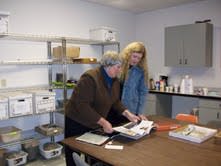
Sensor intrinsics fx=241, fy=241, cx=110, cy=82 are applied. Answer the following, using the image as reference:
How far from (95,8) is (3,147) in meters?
2.85

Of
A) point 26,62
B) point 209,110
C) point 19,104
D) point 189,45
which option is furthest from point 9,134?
point 189,45

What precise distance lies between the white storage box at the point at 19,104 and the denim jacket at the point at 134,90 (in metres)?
1.31

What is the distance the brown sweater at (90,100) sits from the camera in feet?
6.70

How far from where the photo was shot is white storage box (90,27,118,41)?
160 inches

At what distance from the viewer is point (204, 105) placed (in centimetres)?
394

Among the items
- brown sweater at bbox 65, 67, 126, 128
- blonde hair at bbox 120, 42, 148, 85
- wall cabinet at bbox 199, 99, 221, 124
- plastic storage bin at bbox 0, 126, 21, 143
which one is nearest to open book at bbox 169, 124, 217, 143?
brown sweater at bbox 65, 67, 126, 128

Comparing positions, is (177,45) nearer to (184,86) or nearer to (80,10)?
(184,86)

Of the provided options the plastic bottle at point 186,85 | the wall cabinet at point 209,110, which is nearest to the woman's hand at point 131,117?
the wall cabinet at point 209,110

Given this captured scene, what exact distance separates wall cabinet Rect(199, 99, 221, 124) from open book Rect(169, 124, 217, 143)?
1818 mm

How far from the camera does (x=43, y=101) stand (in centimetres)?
330

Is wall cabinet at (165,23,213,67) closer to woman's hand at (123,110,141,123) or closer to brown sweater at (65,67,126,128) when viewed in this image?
woman's hand at (123,110,141,123)

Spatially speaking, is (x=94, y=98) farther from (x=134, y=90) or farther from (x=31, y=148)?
(x=31, y=148)

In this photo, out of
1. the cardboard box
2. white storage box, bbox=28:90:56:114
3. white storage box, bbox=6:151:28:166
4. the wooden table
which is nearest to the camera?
the wooden table

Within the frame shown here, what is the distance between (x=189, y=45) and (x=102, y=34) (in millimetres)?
1533
